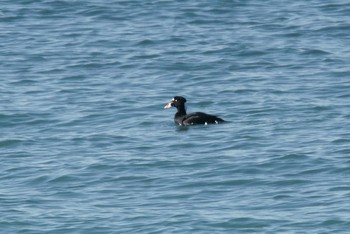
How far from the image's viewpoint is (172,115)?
30.0m

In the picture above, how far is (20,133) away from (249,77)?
682 cm

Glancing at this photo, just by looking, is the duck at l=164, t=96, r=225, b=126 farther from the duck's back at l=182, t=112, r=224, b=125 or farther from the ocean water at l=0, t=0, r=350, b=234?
the ocean water at l=0, t=0, r=350, b=234

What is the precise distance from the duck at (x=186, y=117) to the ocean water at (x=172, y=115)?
0.28m

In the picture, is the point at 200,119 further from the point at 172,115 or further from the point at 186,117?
the point at 172,115

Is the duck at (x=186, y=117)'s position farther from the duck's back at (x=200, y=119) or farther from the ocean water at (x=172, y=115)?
the ocean water at (x=172, y=115)

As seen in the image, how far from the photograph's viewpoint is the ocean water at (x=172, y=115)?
2105cm

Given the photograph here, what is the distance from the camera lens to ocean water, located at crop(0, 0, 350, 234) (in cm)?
2105

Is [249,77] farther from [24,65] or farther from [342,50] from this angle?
[24,65]

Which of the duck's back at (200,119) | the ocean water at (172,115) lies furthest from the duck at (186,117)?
the ocean water at (172,115)

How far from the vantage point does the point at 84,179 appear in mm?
23281

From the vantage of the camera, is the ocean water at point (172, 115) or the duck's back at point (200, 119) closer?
the ocean water at point (172, 115)

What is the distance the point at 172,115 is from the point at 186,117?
5.06 feet

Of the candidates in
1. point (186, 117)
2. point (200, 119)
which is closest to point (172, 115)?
point (186, 117)

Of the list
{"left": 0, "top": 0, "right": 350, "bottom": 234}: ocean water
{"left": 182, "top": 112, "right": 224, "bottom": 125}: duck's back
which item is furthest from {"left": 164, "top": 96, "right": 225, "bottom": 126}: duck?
{"left": 0, "top": 0, "right": 350, "bottom": 234}: ocean water
